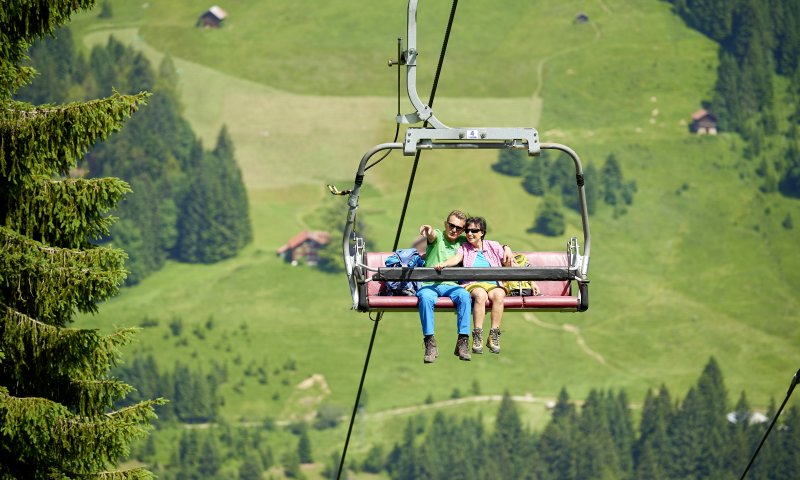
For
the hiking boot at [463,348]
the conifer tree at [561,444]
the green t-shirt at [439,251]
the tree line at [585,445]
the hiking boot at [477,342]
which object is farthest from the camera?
the conifer tree at [561,444]

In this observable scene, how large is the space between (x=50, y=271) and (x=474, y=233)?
20.3 feet

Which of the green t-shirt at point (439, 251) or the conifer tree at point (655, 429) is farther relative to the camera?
the conifer tree at point (655, 429)

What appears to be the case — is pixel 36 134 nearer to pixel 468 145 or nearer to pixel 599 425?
pixel 468 145

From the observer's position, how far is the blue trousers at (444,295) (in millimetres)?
24031

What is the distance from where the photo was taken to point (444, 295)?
964 inches

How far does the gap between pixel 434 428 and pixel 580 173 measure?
17152 centimetres

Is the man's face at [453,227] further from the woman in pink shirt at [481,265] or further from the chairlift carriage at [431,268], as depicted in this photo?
the chairlift carriage at [431,268]

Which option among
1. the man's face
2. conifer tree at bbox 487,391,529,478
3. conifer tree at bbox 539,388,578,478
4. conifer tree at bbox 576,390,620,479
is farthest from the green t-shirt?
conifer tree at bbox 539,388,578,478

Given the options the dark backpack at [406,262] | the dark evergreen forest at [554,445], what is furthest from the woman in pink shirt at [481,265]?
the dark evergreen forest at [554,445]

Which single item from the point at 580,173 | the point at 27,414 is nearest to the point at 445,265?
the point at 580,173

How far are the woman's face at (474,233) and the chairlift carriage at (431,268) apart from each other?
0.84m

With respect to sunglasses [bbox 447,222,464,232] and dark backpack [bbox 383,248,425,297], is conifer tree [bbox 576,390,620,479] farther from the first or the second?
sunglasses [bbox 447,222,464,232]

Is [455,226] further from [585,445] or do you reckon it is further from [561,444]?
[585,445]

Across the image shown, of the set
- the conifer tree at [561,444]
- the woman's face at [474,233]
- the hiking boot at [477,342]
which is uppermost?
the woman's face at [474,233]
